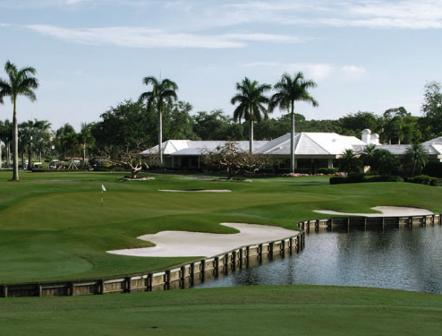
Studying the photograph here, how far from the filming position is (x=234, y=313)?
17.5m

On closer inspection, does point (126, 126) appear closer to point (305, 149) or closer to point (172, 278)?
point (305, 149)

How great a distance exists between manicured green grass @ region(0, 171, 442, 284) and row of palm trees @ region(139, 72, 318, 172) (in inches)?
1129

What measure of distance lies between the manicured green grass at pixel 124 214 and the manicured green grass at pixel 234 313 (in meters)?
5.11

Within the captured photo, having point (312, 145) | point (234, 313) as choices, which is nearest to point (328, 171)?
point (312, 145)

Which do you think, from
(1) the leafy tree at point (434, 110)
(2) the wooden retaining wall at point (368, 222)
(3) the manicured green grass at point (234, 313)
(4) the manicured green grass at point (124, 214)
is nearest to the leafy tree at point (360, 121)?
(1) the leafy tree at point (434, 110)

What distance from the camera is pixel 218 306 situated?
19297 mm

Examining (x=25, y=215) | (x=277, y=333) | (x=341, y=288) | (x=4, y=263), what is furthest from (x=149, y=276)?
(x=25, y=215)

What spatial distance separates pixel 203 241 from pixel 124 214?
29.2 ft

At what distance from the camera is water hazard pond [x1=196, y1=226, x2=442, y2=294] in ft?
94.3

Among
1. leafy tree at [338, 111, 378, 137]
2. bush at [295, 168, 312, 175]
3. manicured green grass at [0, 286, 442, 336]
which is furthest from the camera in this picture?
leafy tree at [338, 111, 378, 137]

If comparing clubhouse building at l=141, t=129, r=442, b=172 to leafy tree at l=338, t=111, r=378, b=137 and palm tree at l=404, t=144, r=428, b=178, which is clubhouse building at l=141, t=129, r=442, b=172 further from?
leafy tree at l=338, t=111, r=378, b=137

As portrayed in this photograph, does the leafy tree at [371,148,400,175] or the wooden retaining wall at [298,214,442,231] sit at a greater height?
the leafy tree at [371,148,400,175]

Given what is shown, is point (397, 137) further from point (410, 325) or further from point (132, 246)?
point (410, 325)

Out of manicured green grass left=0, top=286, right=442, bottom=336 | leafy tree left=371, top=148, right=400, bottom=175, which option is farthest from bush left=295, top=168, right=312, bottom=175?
manicured green grass left=0, top=286, right=442, bottom=336
